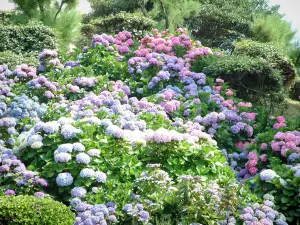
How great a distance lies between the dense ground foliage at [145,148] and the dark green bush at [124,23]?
4339mm

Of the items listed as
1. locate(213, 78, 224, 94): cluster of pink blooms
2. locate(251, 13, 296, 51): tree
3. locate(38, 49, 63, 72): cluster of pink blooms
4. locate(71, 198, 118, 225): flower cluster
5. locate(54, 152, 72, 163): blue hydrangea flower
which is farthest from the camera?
locate(251, 13, 296, 51): tree

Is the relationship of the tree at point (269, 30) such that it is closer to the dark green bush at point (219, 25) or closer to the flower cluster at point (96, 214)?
the dark green bush at point (219, 25)

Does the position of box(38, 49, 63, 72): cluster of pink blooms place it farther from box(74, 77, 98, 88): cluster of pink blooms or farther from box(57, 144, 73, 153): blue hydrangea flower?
box(57, 144, 73, 153): blue hydrangea flower

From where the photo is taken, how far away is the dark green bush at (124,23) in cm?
1344

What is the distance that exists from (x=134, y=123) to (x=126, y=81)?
113 inches

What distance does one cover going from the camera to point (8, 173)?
16.9 ft

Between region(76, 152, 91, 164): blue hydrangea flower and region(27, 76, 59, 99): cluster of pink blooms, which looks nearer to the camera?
region(76, 152, 91, 164): blue hydrangea flower

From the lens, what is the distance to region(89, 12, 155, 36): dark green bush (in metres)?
13.4

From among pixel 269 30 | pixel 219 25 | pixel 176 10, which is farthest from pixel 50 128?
pixel 219 25

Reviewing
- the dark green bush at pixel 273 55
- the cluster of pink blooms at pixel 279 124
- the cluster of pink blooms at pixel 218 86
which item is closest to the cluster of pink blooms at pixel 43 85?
the cluster of pink blooms at pixel 218 86

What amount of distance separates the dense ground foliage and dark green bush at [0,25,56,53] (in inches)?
102

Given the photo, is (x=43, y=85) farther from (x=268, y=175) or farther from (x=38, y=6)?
(x=38, y=6)

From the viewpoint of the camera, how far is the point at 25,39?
11789 mm

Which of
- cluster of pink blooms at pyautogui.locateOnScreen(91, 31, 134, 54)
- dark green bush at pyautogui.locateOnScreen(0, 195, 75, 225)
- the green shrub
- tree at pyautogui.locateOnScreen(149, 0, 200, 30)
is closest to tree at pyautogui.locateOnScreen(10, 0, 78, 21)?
tree at pyautogui.locateOnScreen(149, 0, 200, 30)
